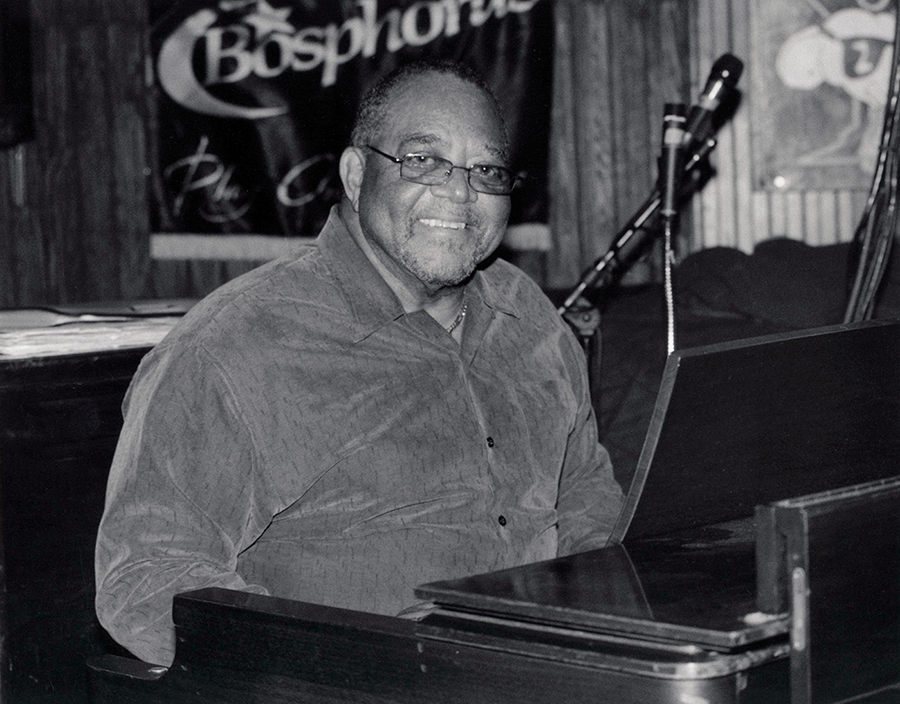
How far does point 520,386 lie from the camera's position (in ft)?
6.54

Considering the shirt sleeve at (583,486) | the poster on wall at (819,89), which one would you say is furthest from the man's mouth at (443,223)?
the poster on wall at (819,89)

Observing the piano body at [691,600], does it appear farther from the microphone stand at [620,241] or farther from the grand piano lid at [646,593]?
the microphone stand at [620,241]

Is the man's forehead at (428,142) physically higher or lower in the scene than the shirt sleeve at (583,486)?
higher

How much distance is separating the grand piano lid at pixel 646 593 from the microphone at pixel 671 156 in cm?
112

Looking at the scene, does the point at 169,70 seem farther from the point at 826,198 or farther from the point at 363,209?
the point at 363,209

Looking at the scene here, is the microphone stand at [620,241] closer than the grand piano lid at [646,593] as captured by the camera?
No

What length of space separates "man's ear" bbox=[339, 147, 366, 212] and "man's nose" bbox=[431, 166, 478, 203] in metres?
0.16

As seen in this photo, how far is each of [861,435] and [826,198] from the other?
3.64 meters

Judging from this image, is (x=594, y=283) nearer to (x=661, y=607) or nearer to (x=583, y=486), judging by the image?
(x=583, y=486)

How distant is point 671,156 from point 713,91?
13cm

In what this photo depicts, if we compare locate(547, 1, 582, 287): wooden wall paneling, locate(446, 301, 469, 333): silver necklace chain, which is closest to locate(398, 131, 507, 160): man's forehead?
locate(446, 301, 469, 333): silver necklace chain

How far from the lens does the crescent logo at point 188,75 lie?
4.41 m

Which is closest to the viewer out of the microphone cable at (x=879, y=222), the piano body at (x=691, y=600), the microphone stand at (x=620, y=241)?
the piano body at (x=691, y=600)

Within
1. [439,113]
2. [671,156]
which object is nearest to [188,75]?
[671,156]
